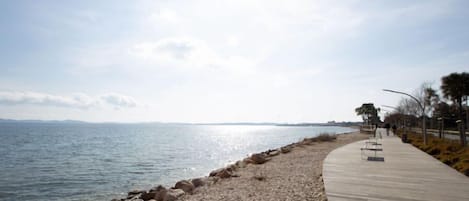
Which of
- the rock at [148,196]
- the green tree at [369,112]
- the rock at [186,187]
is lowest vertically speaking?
the rock at [148,196]

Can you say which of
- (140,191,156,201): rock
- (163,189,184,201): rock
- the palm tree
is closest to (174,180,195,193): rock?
(163,189,184,201): rock

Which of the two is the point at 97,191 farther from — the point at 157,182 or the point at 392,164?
the point at 392,164

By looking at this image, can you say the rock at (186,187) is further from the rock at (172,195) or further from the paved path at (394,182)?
the paved path at (394,182)

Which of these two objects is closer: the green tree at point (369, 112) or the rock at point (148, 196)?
the rock at point (148, 196)

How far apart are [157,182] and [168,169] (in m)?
5.27

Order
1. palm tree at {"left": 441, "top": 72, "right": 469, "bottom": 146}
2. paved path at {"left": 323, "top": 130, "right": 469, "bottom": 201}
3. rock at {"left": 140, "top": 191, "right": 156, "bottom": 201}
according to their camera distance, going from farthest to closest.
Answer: palm tree at {"left": 441, "top": 72, "right": 469, "bottom": 146}
rock at {"left": 140, "top": 191, "right": 156, "bottom": 201}
paved path at {"left": 323, "top": 130, "right": 469, "bottom": 201}

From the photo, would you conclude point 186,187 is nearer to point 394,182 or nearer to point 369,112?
point 394,182

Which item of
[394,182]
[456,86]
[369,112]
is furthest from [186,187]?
[369,112]

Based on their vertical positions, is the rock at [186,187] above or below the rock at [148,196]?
above

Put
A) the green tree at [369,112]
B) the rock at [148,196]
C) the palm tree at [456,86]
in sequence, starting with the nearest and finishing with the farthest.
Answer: the rock at [148,196] < the palm tree at [456,86] < the green tree at [369,112]

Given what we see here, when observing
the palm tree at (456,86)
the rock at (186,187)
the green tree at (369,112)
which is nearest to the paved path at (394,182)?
the rock at (186,187)

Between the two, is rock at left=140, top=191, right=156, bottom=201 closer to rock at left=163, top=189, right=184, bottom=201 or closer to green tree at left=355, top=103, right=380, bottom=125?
rock at left=163, top=189, right=184, bottom=201

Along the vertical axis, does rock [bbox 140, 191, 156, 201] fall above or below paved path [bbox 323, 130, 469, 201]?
below

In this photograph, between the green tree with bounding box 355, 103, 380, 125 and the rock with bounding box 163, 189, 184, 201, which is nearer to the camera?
the rock with bounding box 163, 189, 184, 201
